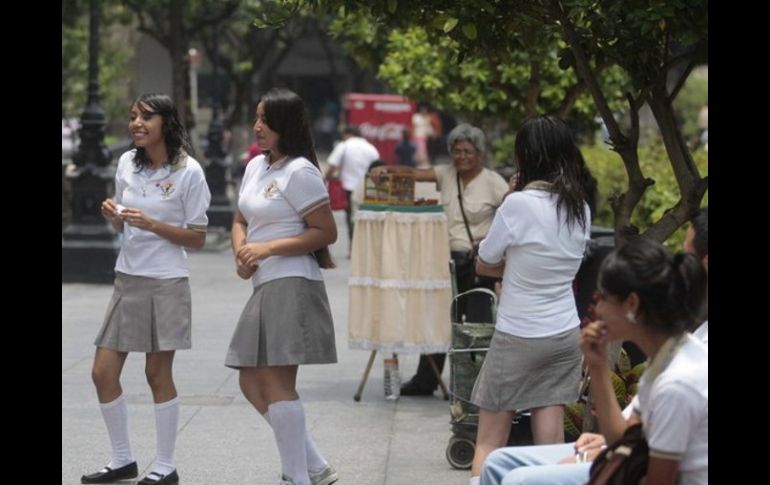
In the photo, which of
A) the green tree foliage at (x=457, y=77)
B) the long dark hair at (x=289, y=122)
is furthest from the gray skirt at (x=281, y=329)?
the green tree foliage at (x=457, y=77)

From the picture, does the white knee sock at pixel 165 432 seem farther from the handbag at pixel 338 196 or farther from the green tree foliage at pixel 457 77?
the handbag at pixel 338 196

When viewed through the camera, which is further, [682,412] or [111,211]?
[111,211]

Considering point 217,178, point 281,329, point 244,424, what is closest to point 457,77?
point 244,424

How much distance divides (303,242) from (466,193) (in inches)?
119

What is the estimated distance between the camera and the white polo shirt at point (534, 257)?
5793 millimetres

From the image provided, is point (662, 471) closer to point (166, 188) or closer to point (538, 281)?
point (538, 281)

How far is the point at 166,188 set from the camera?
6.94 metres

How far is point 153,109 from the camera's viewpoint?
274 inches

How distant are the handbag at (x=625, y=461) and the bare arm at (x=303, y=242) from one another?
2404 millimetres
